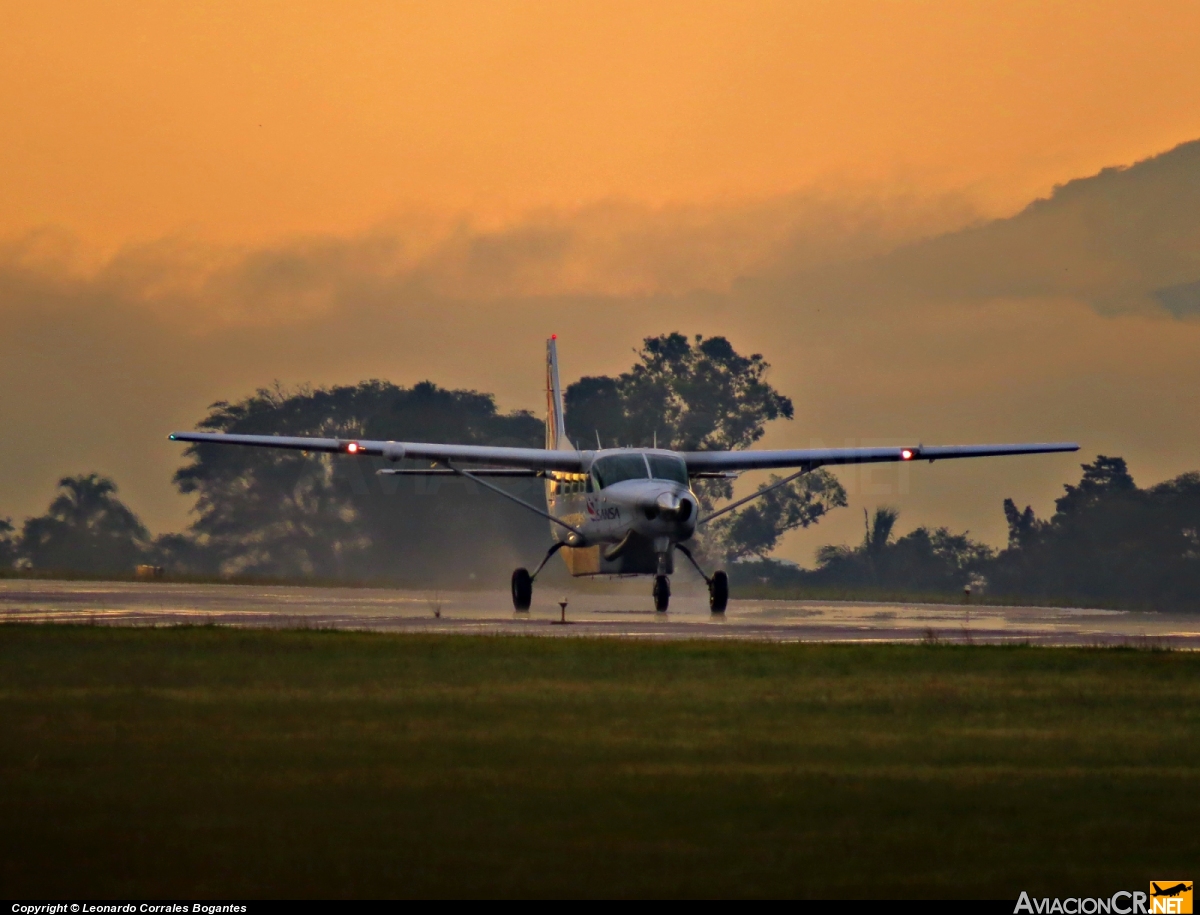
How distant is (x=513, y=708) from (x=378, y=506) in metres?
85.3

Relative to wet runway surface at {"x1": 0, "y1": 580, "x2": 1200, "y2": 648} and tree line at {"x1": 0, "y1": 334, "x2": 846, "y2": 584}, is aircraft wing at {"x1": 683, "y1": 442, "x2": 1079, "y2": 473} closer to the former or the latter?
wet runway surface at {"x1": 0, "y1": 580, "x2": 1200, "y2": 648}

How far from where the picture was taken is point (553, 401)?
51.5 m

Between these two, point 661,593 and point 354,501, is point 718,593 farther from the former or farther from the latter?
point 354,501

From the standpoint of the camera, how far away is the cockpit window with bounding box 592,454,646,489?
3575cm

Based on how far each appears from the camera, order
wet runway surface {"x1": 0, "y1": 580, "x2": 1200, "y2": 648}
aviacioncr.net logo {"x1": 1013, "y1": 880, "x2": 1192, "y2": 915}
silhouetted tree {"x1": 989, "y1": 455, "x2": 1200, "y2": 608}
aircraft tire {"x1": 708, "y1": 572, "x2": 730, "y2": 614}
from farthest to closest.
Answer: silhouetted tree {"x1": 989, "y1": 455, "x2": 1200, "y2": 608} < aircraft tire {"x1": 708, "y1": 572, "x2": 730, "y2": 614} < wet runway surface {"x1": 0, "y1": 580, "x2": 1200, "y2": 648} < aviacioncr.net logo {"x1": 1013, "y1": 880, "x2": 1192, "y2": 915}

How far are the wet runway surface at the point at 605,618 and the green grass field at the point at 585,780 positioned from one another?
7.47m

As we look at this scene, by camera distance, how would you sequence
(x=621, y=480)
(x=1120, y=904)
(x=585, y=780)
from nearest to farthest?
(x=1120, y=904) < (x=585, y=780) < (x=621, y=480)

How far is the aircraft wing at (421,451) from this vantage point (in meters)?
38.3

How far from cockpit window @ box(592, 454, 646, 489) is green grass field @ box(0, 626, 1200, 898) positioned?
1682 centimetres

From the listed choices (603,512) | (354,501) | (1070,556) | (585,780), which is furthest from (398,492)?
(585,780)

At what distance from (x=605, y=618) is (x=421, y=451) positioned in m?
8.45

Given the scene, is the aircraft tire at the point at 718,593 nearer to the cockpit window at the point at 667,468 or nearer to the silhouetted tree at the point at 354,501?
the cockpit window at the point at 667,468

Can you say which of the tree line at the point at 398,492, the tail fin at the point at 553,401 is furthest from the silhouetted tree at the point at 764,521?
the tail fin at the point at 553,401

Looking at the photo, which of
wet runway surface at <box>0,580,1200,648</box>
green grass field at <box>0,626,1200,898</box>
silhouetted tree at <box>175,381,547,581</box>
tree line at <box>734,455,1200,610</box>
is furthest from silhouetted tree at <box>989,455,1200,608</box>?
green grass field at <box>0,626,1200,898</box>
